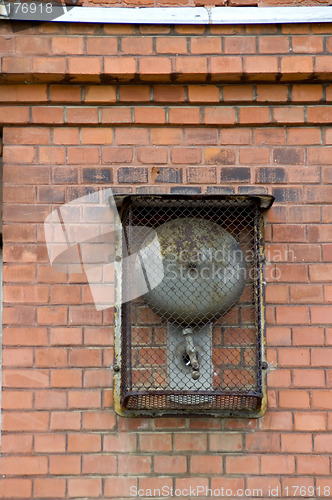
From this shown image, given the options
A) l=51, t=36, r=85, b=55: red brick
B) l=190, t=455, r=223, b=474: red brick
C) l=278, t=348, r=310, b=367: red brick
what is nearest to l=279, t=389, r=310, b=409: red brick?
l=278, t=348, r=310, b=367: red brick

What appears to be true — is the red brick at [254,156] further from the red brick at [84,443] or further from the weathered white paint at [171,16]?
the red brick at [84,443]

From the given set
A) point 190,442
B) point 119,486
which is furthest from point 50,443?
point 190,442

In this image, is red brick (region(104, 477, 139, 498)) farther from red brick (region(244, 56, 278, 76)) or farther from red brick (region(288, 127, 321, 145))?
red brick (region(244, 56, 278, 76))

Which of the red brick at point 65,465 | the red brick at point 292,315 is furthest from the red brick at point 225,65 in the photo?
the red brick at point 65,465

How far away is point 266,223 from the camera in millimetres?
3523

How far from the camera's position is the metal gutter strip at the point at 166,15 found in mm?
3521

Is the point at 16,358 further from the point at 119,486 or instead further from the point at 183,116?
the point at 183,116

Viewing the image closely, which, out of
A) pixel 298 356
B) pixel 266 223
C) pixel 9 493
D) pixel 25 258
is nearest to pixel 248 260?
pixel 266 223

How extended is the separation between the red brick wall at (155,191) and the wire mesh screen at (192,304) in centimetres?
10

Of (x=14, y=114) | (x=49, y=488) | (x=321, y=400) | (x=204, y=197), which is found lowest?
(x=49, y=488)

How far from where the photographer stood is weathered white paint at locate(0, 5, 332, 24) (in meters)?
3.52

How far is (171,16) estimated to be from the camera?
3527 mm

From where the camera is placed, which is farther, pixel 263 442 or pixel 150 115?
pixel 150 115

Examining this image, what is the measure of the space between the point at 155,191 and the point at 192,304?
1.72ft
